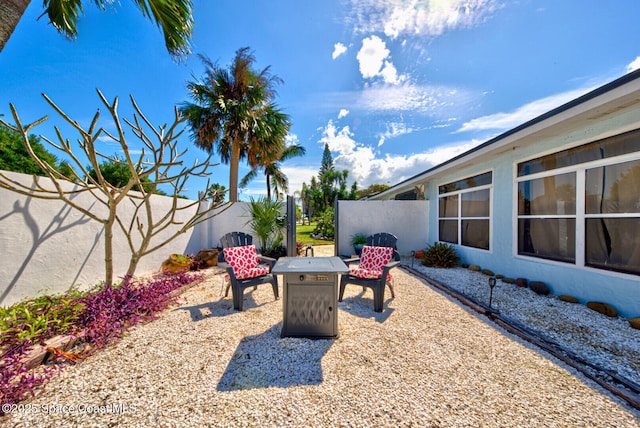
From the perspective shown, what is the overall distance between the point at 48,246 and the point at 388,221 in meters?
8.23

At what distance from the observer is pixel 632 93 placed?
8.65ft

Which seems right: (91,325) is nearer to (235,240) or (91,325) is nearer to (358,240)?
(235,240)

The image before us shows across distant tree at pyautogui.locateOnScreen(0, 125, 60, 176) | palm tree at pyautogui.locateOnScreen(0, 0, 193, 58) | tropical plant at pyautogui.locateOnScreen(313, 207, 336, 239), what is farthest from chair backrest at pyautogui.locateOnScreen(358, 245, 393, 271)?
distant tree at pyautogui.locateOnScreen(0, 125, 60, 176)

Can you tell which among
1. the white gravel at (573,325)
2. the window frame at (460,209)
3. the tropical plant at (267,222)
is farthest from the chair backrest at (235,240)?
the window frame at (460,209)

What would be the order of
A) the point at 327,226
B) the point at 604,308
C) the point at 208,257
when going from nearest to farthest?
the point at 604,308
the point at 208,257
the point at 327,226

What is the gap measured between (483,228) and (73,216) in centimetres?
841

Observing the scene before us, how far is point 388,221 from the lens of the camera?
8266 millimetres

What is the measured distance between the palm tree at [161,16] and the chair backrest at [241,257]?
3.20m

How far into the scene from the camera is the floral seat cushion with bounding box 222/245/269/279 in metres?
3.92

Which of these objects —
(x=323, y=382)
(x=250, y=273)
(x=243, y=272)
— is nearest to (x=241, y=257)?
(x=243, y=272)

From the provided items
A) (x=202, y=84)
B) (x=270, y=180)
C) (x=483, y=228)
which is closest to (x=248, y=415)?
(x=483, y=228)

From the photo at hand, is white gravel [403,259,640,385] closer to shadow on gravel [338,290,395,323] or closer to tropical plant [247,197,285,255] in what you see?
shadow on gravel [338,290,395,323]

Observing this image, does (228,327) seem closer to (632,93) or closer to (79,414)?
(79,414)

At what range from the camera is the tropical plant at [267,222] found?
259 inches
